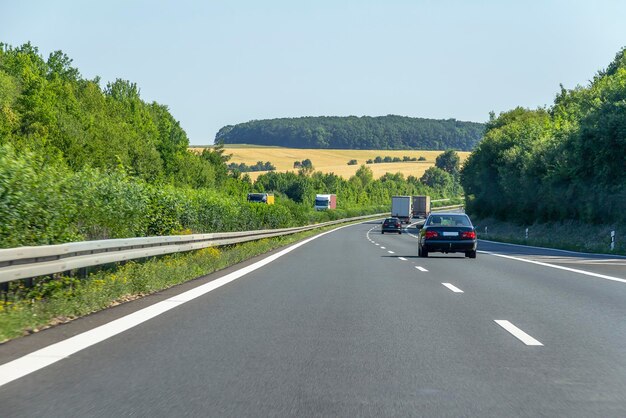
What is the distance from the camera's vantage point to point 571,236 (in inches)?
1855

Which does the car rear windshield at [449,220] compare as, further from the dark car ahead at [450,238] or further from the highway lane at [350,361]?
the highway lane at [350,361]

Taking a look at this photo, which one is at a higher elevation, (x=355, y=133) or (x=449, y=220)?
(x=355, y=133)

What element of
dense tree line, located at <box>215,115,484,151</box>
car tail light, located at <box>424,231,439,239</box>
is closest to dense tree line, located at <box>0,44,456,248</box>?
car tail light, located at <box>424,231,439,239</box>

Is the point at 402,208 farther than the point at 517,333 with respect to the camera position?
Yes

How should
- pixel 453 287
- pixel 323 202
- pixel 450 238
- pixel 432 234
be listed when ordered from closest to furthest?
pixel 453 287
pixel 450 238
pixel 432 234
pixel 323 202

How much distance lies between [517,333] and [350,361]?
2.46 m

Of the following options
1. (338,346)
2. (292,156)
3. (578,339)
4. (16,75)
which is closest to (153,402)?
(338,346)

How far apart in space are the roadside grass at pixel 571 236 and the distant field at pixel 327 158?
93.8 m

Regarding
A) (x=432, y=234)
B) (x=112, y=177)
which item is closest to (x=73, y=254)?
(x=112, y=177)

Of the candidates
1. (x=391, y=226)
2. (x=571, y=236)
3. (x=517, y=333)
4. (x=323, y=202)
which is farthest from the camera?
(x=323, y=202)

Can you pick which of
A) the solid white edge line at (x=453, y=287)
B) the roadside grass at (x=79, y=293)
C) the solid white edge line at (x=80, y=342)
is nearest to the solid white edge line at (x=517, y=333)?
the solid white edge line at (x=453, y=287)

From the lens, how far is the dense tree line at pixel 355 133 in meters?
179

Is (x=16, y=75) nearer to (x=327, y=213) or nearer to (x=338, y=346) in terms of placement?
(x=327, y=213)

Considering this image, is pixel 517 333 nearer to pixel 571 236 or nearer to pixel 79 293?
pixel 79 293
